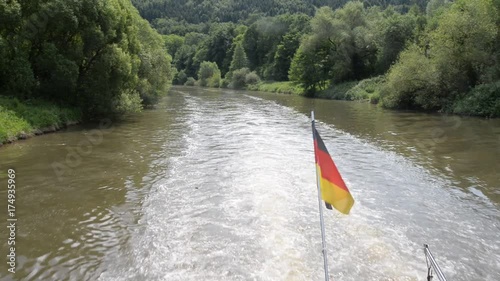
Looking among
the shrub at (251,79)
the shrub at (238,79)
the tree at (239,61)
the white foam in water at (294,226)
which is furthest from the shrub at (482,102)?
the tree at (239,61)

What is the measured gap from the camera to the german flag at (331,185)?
20.0 feet

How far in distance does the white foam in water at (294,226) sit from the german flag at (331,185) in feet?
8.19

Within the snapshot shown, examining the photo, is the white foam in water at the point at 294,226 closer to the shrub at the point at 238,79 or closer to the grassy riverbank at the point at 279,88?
the grassy riverbank at the point at 279,88

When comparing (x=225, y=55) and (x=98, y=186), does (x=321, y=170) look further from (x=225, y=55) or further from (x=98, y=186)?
(x=225, y=55)

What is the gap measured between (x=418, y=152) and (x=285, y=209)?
10258 mm

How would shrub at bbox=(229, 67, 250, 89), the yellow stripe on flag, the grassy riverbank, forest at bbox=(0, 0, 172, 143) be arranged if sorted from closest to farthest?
1. the yellow stripe on flag
2. forest at bbox=(0, 0, 172, 143)
3. the grassy riverbank
4. shrub at bbox=(229, 67, 250, 89)

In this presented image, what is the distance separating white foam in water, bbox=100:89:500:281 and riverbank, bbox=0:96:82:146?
9.29m

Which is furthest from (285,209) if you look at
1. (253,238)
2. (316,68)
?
(316,68)

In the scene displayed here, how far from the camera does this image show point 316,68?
66000 mm

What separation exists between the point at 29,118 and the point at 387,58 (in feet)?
162

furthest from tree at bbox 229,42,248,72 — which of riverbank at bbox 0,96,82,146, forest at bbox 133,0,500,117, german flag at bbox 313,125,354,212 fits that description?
german flag at bbox 313,125,354,212

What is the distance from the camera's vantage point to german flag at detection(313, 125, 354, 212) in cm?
609

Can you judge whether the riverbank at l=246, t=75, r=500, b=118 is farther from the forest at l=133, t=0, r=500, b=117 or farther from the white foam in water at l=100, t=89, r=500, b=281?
the white foam in water at l=100, t=89, r=500, b=281

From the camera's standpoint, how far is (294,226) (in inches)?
411
